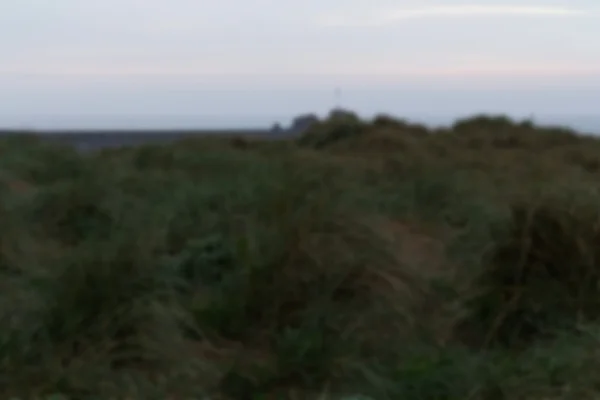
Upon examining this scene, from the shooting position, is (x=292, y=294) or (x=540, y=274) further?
(x=540, y=274)

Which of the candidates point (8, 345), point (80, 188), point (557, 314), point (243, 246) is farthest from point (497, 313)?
point (80, 188)

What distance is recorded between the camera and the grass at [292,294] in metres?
5.02

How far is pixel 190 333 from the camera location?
5.73 m

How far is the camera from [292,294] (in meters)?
5.98

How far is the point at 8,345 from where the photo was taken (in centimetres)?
521

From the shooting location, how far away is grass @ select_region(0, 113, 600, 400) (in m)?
5.02

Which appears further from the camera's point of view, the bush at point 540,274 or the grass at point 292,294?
the bush at point 540,274

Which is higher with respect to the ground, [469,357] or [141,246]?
[141,246]

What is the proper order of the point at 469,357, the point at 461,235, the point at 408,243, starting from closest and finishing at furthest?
1. the point at 469,357
2. the point at 408,243
3. the point at 461,235

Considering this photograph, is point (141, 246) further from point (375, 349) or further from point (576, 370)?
point (576, 370)

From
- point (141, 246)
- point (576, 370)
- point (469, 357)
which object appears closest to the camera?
point (576, 370)

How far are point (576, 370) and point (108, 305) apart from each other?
247cm

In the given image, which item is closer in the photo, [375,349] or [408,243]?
[375,349]

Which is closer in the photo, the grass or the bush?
the grass
